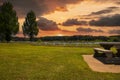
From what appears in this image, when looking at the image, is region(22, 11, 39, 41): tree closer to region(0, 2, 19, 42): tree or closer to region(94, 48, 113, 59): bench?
region(0, 2, 19, 42): tree

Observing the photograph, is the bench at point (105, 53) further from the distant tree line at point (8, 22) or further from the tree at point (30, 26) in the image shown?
the tree at point (30, 26)

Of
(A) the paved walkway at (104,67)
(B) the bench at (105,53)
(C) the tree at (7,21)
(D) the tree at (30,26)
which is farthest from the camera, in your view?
(D) the tree at (30,26)

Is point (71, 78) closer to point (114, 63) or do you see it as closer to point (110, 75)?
point (110, 75)

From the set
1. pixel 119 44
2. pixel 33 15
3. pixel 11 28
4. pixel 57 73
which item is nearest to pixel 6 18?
pixel 11 28

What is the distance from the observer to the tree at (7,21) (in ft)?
239

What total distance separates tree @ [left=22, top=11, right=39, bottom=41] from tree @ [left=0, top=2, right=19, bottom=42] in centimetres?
1217

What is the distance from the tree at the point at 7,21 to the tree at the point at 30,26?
12167 mm

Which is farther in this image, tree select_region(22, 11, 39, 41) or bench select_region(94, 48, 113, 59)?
tree select_region(22, 11, 39, 41)

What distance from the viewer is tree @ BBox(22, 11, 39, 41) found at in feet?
285

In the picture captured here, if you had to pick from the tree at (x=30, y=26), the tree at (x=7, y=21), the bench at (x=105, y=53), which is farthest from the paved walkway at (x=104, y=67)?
the tree at (x=30, y=26)

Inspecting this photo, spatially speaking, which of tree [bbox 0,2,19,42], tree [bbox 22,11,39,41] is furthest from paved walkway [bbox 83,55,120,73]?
tree [bbox 22,11,39,41]

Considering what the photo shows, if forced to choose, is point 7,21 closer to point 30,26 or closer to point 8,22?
point 8,22

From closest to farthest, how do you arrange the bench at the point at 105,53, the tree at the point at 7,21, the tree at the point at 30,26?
the bench at the point at 105,53 → the tree at the point at 7,21 → the tree at the point at 30,26

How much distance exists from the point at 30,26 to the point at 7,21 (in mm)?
14975
